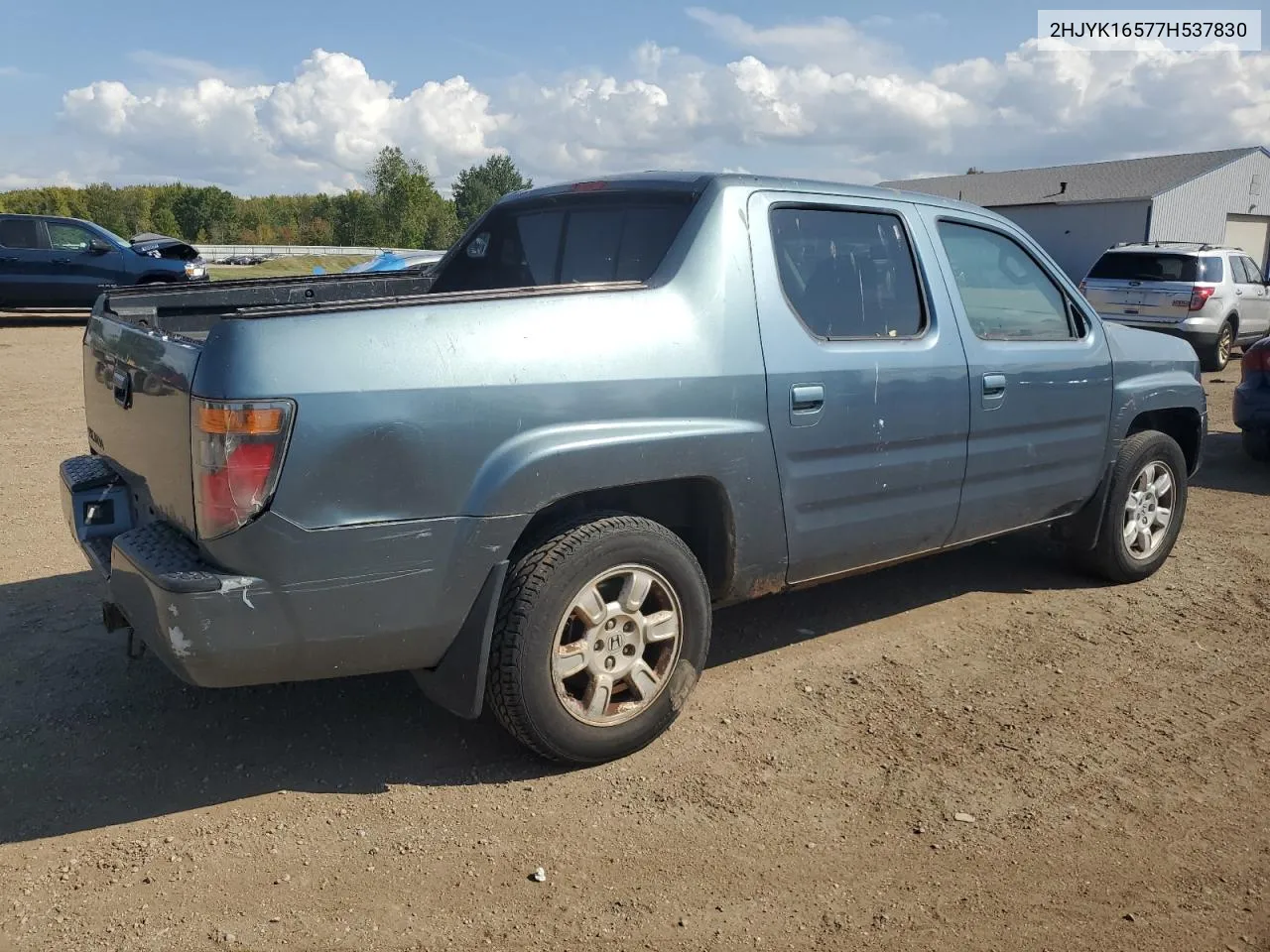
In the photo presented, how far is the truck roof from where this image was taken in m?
3.92

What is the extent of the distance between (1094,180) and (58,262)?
35.7 metres

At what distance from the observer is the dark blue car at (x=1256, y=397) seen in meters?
8.78

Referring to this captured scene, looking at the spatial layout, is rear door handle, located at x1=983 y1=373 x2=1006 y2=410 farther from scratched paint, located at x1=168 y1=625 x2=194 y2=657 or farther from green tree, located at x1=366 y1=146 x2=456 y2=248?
green tree, located at x1=366 y1=146 x2=456 y2=248

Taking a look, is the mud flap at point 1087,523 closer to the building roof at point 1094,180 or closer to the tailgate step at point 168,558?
the tailgate step at point 168,558

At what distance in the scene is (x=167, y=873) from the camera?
117 inches

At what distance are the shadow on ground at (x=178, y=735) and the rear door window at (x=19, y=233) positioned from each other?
46.8 ft

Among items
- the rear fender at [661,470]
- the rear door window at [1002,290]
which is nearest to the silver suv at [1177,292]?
the rear door window at [1002,290]

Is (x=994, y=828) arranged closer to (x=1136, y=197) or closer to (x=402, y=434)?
(x=402, y=434)

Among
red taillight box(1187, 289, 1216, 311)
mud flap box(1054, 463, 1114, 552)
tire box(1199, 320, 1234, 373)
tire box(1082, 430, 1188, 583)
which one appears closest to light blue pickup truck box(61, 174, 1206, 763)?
mud flap box(1054, 463, 1114, 552)

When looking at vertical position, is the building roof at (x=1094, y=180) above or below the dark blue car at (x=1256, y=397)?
above

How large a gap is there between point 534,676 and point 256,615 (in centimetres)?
84

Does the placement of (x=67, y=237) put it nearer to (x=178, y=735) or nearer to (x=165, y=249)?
(x=165, y=249)

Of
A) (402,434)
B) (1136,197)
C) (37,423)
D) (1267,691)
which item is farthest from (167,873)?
(1136,197)

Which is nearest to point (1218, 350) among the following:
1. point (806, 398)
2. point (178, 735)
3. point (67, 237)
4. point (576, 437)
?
point (806, 398)
